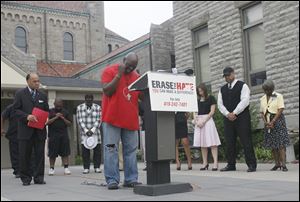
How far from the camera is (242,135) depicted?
907 cm

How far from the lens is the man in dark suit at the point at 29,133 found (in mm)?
7738

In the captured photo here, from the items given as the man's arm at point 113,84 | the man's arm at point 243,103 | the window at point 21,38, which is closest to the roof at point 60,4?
the window at point 21,38

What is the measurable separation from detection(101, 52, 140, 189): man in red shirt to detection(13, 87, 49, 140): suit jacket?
5.97ft

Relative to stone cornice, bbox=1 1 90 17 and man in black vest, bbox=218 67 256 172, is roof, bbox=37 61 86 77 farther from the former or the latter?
man in black vest, bbox=218 67 256 172

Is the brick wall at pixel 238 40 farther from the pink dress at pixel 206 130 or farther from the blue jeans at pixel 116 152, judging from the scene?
the blue jeans at pixel 116 152

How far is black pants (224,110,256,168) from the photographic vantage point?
896cm

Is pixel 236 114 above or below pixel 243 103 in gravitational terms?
below

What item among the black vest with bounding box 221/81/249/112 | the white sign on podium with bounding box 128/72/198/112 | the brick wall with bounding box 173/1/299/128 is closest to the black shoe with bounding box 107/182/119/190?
the white sign on podium with bounding box 128/72/198/112

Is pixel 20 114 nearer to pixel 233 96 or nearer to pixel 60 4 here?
pixel 233 96

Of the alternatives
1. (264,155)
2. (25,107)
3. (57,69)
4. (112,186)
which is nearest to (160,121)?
(112,186)

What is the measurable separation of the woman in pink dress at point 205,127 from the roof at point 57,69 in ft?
94.3

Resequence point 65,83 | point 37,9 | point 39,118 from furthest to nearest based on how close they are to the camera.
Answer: point 37,9 → point 65,83 → point 39,118

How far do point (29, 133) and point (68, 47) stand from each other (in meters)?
35.2

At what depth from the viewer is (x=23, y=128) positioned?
7828mm
